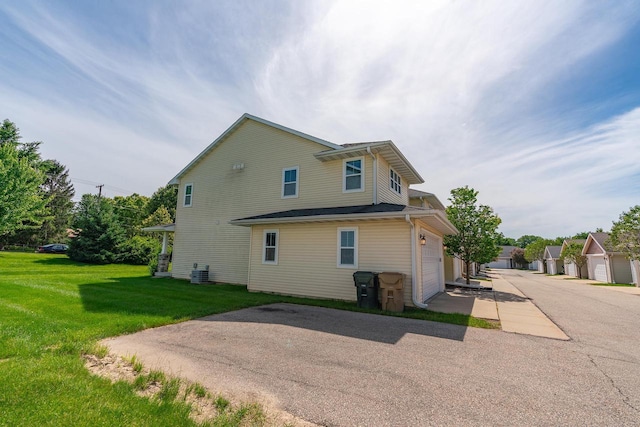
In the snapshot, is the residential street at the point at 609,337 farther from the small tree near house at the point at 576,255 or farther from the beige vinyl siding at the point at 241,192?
the small tree near house at the point at 576,255

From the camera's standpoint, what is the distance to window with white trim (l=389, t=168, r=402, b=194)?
1234 centimetres

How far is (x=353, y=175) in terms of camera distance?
11.2 metres

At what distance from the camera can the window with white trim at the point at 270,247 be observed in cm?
1134

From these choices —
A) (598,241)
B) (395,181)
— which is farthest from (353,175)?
(598,241)

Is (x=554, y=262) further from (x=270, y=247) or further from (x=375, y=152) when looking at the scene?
(x=270, y=247)

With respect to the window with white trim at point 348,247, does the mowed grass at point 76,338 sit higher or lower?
lower

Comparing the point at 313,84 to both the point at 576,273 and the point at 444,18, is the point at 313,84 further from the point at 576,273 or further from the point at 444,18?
the point at 576,273

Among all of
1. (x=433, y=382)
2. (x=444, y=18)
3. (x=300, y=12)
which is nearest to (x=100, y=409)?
(x=433, y=382)

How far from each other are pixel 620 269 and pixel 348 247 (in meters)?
28.3

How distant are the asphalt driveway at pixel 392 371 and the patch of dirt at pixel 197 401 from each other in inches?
6.7

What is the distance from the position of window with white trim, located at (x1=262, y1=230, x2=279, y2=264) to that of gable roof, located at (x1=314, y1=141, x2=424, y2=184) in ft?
12.1

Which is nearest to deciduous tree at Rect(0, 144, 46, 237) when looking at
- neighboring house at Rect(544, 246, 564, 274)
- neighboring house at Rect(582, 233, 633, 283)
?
neighboring house at Rect(582, 233, 633, 283)

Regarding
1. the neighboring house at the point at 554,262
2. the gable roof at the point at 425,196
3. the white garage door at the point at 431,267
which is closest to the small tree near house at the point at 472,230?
the gable roof at the point at 425,196

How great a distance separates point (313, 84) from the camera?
32.9 ft
